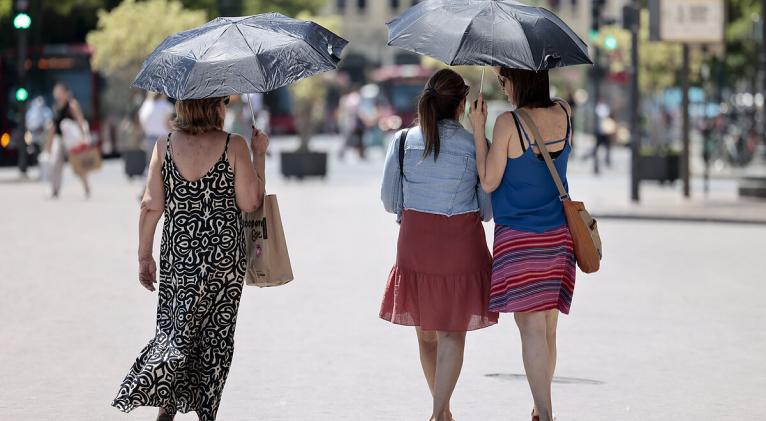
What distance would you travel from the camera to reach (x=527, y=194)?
22.6 ft

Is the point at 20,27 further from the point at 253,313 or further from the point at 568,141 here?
the point at 568,141

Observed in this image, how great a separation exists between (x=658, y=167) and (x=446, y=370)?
21408 mm

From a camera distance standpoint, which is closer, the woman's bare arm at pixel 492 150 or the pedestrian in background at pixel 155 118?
the woman's bare arm at pixel 492 150

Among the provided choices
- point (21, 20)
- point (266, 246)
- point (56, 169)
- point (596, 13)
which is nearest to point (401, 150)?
point (266, 246)

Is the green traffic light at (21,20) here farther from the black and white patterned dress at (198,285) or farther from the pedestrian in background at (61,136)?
the black and white patterned dress at (198,285)

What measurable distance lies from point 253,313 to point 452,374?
4944mm

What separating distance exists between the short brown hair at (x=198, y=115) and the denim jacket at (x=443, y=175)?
725mm

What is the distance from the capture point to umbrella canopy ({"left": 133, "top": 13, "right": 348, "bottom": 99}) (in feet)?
21.7

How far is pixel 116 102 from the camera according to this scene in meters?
47.1

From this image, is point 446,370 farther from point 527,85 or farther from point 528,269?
point 527,85

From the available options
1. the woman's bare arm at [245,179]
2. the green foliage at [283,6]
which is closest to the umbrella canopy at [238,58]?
the woman's bare arm at [245,179]

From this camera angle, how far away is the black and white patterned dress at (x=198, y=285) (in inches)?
266

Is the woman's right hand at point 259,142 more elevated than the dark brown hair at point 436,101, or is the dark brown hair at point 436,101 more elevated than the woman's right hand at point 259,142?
the dark brown hair at point 436,101

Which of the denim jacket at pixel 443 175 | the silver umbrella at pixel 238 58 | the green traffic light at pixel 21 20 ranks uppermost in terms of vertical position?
the green traffic light at pixel 21 20
